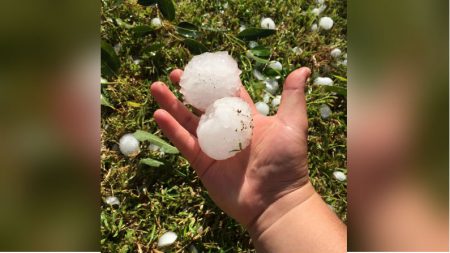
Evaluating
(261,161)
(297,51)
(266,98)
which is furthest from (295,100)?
(297,51)

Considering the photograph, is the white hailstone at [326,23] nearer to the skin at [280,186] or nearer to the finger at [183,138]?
the skin at [280,186]

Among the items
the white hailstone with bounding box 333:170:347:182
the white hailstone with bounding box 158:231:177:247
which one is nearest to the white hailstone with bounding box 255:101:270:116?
the white hailstone with bounding box 333:170:347:182

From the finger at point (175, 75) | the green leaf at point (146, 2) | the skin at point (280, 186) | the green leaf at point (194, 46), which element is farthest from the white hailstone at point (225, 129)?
the green leaf at point (146, 2)

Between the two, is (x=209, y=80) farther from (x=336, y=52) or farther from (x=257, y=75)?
(x=336, y=52)

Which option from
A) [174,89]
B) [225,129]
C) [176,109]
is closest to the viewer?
[225,129]

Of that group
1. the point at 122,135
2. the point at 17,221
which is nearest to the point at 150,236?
the point at 122,135

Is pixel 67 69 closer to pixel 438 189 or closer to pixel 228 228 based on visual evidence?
pixel 438 189
